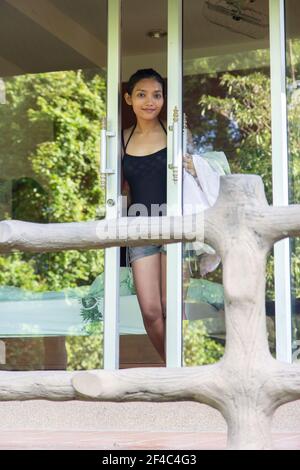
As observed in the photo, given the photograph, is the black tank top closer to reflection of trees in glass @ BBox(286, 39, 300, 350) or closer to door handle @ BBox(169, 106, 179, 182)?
door handle @ BBox(169, 106, 179, 182)

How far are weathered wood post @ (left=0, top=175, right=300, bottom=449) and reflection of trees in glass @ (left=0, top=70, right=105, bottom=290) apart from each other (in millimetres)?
3583

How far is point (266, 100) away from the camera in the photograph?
5.49 m

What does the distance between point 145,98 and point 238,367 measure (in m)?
3.08

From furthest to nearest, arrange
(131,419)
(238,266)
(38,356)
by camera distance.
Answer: (38,356)
(131,419)
(238,266)

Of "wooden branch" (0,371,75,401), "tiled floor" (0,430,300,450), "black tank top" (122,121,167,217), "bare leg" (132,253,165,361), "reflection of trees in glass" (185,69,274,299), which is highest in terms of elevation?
"reflection of trees in glass" (185,69,274,299)

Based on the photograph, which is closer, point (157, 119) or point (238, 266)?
point (238, 266)

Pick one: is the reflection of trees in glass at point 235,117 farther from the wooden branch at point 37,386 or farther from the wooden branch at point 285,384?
the wooden branch at point 285,384

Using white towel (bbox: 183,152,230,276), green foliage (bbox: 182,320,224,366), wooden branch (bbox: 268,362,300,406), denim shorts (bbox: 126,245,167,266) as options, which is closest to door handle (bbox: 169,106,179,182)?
white towel (bbox: 183,152,230,276)

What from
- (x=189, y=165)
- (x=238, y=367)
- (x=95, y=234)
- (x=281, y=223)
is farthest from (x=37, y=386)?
(x=189, y=165)

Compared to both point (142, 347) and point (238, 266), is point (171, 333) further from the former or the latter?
point (238, 266)

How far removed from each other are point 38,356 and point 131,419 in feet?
5.41

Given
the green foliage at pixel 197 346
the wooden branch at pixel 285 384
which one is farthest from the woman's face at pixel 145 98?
the wooden branch at pixel 285 384

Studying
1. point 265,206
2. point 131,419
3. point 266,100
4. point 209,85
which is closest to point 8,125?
point 209,85

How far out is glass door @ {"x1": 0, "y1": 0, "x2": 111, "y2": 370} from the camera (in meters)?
5.56
